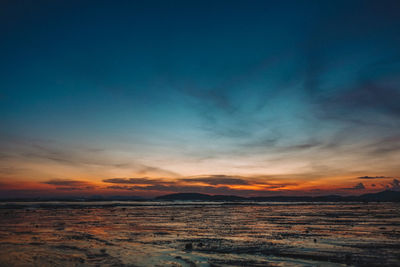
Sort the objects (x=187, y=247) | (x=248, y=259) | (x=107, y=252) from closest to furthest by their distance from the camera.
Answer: (x=248, y=259)
(x=107, y=252)
(x=187, y=247)

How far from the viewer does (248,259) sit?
17250 mm

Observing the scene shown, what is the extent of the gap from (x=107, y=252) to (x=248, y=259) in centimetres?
950

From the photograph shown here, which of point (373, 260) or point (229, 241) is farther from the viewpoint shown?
point (229, 241)

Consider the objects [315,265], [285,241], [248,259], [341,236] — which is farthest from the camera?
[341,236]

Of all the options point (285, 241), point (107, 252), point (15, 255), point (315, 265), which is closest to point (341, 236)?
point (285, 241)

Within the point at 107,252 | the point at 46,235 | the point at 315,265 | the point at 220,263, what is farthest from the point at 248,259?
the point at 46,235

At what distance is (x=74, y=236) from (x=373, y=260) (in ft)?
79.1

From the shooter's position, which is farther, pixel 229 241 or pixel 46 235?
pixel 46 235

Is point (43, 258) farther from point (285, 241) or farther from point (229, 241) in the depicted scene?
point (285, 241)

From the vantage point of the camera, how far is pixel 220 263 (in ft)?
53.1


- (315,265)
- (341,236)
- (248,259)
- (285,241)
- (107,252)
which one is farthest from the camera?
(341,236)

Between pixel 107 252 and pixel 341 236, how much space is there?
20473 mm

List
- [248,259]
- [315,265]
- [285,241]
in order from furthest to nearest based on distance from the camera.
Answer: [285,241] → [248,259] → [315,265]

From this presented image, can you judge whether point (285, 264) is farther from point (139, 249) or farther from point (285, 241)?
point (139, 249)
